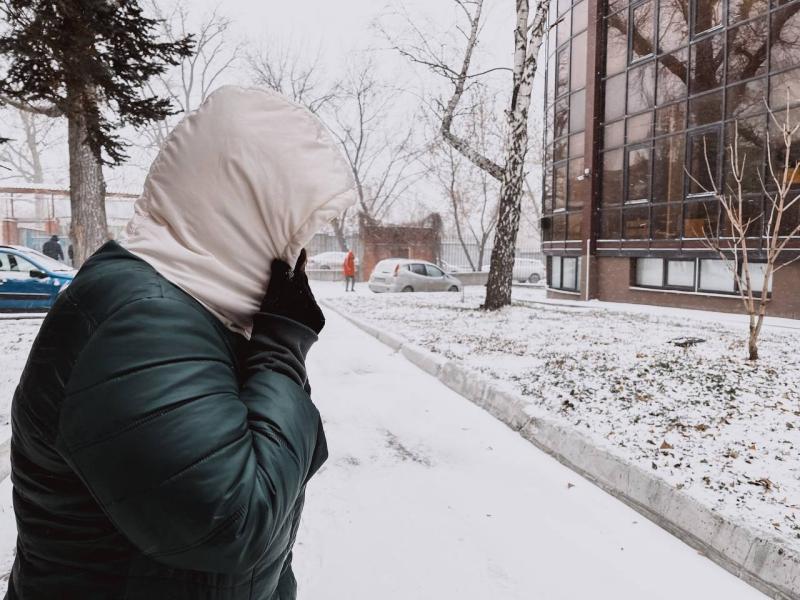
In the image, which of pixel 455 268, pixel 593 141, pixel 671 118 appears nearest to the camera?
pixel 671 118

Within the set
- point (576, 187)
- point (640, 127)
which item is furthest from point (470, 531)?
point (576, 187)

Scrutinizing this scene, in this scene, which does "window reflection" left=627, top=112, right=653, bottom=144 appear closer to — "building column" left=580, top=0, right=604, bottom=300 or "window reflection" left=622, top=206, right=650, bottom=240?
"building column" left=580, top=0, right=604, bottom=300

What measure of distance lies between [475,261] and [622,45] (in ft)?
74.4

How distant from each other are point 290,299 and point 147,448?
0.40 meters

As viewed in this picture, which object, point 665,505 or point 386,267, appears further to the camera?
point 386,267

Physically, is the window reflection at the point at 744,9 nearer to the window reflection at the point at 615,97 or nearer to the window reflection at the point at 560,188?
the window reflection at the point at 615,97

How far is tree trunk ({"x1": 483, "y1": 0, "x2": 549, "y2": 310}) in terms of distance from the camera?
12.7 m

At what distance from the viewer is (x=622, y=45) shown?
17547 mm

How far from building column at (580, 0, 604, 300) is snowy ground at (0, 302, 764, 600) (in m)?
14.8

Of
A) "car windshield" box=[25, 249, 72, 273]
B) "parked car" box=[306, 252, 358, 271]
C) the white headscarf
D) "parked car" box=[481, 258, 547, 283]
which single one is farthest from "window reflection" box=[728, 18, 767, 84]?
"parked car" box=[481, 258, 547, 283]

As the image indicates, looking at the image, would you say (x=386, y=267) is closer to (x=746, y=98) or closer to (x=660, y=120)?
(x=660, y=120)

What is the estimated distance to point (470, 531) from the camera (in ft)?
9.96

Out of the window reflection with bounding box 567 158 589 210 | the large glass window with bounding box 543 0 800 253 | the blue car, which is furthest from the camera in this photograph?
the window reflection with bounding box 567 158 589 210

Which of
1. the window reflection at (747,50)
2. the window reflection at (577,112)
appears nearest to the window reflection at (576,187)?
the window reflection at (577,112)
